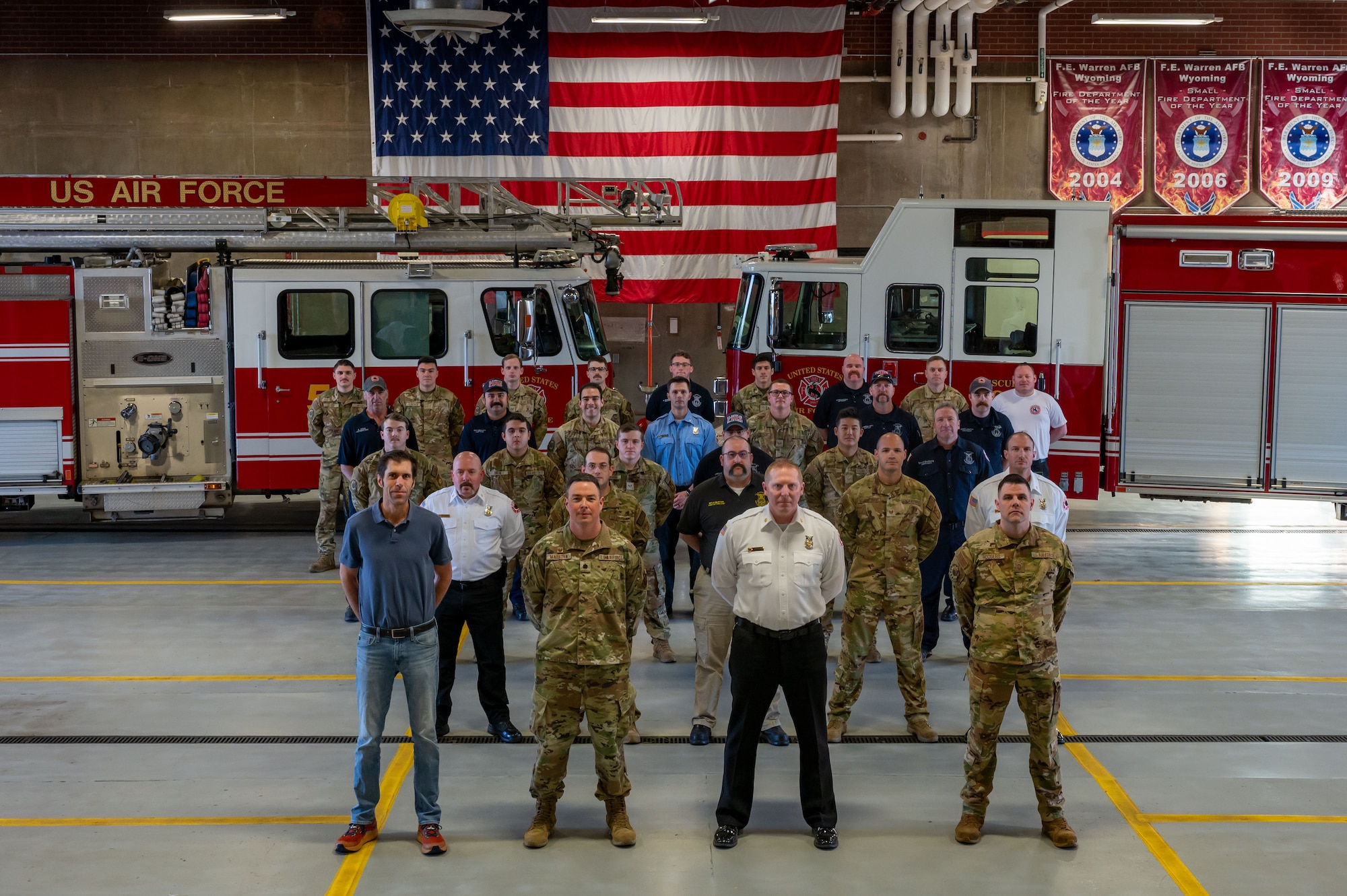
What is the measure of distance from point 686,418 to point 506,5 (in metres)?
11.3

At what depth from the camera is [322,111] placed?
70.9 ft

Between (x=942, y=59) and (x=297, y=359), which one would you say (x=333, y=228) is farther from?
(x=942, y=59)

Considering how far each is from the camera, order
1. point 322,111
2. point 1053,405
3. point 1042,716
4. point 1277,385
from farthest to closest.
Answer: point 322,111, point 1277,385, point 1053,405, point 1042,716

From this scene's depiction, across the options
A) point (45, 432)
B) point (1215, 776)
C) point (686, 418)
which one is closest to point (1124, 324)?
point (686, 418)

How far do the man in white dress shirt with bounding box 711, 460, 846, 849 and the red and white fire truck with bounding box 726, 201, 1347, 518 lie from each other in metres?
7.04

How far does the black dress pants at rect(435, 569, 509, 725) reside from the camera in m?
7.55

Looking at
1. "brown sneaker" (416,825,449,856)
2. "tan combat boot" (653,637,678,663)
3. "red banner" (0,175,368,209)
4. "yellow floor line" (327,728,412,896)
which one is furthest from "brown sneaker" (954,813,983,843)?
"red banner" (0,175,368,209)

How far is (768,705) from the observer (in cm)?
632

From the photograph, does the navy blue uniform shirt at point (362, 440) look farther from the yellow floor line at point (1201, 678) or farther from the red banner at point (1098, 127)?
the red banner at point (1098, 127)

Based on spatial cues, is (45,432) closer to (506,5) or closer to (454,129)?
(454,129)

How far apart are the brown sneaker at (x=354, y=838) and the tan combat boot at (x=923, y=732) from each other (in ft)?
10.9

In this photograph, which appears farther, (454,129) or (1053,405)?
(454,129)

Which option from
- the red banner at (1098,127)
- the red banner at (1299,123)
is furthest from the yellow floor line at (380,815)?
the red banner at (1299,123)

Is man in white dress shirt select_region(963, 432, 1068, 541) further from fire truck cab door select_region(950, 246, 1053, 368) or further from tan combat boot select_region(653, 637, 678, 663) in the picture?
fire truck cab door select_region(950, 246, 1053, 368)
